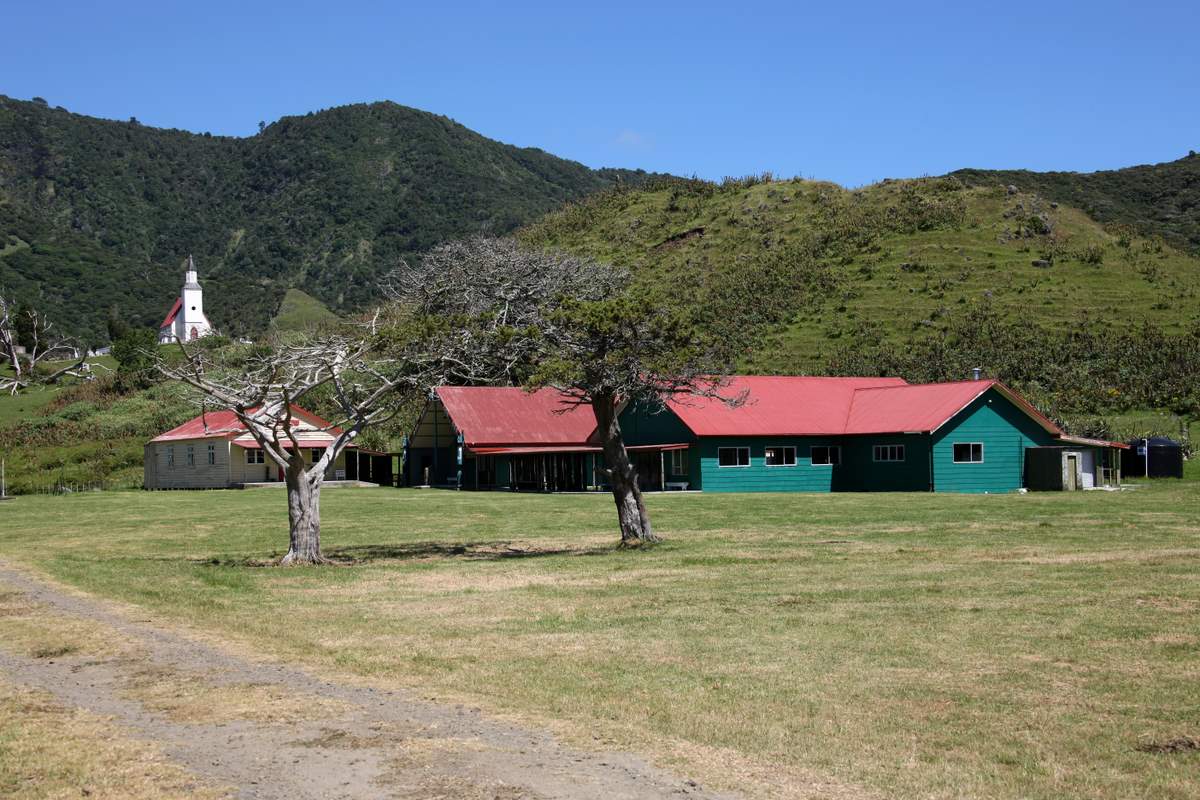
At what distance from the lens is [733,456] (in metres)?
48.3

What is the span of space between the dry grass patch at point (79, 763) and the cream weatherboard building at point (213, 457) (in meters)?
51.5

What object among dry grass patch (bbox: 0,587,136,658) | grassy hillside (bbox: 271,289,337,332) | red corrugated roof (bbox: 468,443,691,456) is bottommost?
dry grass patch (bbox: 0,587,136,658)

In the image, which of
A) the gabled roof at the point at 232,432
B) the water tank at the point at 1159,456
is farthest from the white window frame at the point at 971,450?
the gabled roof at the point at 232,432

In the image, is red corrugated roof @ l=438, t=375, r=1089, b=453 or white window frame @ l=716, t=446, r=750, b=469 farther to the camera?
white window frame @ l=716, t=446, r=750, b=469

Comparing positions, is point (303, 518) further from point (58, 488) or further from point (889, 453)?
point (58, 488)

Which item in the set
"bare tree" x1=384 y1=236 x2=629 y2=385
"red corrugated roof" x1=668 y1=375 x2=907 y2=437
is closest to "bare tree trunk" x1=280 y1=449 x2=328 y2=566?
"red corrugated roof" x1=668 y1=375 x2=907 y2=437

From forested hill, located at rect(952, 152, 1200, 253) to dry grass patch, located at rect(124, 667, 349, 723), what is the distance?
116168mm

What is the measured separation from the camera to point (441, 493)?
49.0 meters

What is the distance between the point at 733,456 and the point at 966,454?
28.0 feet

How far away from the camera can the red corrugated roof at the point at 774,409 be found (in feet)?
157

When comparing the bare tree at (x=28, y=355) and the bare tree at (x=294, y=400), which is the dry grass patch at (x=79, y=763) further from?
the bare tree at (x=294, y=400)

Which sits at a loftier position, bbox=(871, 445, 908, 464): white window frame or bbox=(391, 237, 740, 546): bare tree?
bbox=(391, 237, 740, 546): bare tree

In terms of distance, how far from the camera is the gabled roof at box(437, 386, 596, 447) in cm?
5569

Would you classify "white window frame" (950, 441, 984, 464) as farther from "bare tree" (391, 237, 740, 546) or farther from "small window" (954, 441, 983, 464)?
"bare tree" (391, 237, 740, 546)
